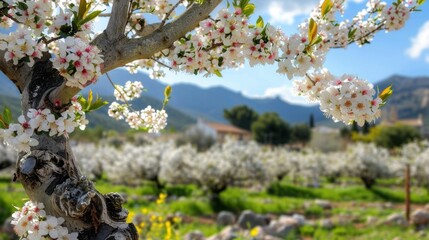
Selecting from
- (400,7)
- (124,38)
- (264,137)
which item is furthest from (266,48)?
(264,137)

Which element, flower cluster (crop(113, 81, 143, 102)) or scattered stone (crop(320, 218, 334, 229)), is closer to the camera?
flower cluster (crop(113, 81, 143, 102))

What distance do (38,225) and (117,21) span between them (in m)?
1.11

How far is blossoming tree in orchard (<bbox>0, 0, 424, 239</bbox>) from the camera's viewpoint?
79.0 inches

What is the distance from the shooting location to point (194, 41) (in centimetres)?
261

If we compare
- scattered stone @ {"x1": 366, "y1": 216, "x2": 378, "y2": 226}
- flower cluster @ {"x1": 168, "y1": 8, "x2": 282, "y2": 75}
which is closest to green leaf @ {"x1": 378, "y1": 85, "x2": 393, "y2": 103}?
flower cluster @ {"x1": 168, "y1": 8, "x2": 282, "y2": 75}

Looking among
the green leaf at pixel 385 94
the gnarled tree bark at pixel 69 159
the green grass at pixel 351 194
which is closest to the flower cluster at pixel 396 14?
the green leaf at pixel 385 94

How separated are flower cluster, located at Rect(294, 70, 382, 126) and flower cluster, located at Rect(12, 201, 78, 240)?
53.1 inches

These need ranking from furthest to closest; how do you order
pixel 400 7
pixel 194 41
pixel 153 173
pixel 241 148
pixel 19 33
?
1. pixel 241 148
2. pixel 153 173
3. pixel 400 7
4. pixel 194 41
5. pixel 19 33

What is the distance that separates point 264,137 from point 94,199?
6450cm

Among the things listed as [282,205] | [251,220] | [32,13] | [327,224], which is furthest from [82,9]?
[282,205]

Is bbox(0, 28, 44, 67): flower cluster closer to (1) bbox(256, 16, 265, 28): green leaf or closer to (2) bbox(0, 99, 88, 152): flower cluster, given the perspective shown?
(2) bbox(0, 99, 88, 152): flower cluster

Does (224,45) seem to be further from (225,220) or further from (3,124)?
(225,220)

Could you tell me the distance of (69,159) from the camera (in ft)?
7.38

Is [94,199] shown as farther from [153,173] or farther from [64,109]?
[153,173]
